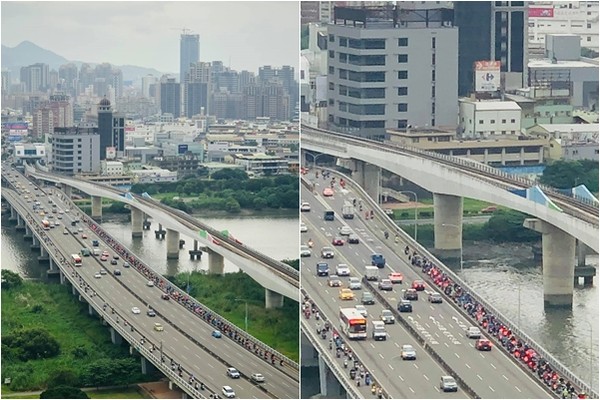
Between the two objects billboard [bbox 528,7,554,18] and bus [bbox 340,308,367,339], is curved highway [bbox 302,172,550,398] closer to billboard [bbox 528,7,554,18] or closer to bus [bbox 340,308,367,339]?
bus [bbox 340,308,367,339]

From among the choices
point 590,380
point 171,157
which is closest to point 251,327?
point 171,157

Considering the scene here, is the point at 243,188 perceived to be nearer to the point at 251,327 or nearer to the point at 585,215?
the point at 251,327

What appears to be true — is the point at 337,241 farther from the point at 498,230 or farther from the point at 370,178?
the point at 498,230

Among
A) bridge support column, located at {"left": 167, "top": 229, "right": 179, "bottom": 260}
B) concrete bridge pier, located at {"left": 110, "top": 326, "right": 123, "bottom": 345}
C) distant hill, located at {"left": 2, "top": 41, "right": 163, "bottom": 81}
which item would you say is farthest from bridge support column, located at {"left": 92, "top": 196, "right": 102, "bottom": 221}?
distant hill, located at {"left": 2, "top": 41, "right": 163, "bottom": 81}

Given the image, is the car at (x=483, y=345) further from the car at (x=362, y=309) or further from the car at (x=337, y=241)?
the car at (x=337, y=241)

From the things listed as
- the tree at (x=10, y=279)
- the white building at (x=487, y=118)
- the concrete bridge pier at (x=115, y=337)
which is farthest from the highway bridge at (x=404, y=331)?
the tree at (x=10, y=279)

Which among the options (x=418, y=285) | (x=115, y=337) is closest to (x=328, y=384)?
(x=418, y=285)
